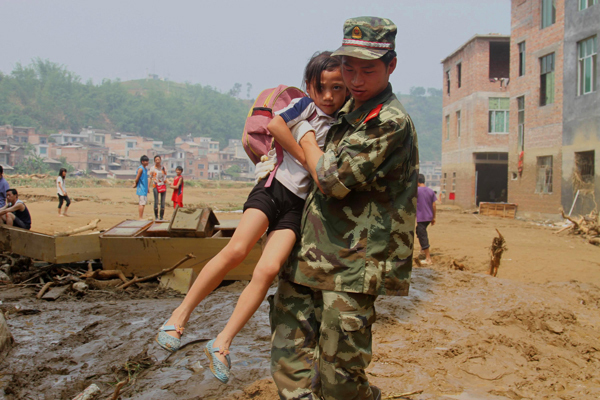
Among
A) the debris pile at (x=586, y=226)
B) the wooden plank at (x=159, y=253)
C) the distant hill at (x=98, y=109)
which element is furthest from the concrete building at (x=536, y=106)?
the distant hill at (x=98, y=109)

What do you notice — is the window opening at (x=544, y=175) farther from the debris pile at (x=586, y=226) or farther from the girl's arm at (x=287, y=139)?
the girl's arm at (x=287, y=139)

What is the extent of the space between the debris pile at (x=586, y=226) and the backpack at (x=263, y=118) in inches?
555

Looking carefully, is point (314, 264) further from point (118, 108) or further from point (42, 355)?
point (118, 108)

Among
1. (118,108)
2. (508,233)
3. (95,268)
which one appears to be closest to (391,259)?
(95,268)

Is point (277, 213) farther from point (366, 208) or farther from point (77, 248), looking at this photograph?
point (77, 248)

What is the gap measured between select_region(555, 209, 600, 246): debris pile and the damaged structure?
0.93 m

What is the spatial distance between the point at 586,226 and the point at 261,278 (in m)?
15.5

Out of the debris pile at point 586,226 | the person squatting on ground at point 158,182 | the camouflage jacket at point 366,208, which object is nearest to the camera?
the camouflage jacket at point 366,208

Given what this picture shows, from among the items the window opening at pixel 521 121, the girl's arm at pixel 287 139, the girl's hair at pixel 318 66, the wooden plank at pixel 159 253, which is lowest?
the wooden plank at pixel 159 253

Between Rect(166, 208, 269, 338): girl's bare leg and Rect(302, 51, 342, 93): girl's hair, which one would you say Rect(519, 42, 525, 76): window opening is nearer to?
Rect(302, 51, 342, 93): girl's hair

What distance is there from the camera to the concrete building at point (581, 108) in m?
16.2

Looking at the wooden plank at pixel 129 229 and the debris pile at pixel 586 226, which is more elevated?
the wooden plank at pixel 129 229

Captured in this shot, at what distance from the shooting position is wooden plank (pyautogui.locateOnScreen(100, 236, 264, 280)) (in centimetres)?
699

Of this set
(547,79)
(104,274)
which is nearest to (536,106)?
(547,79)
